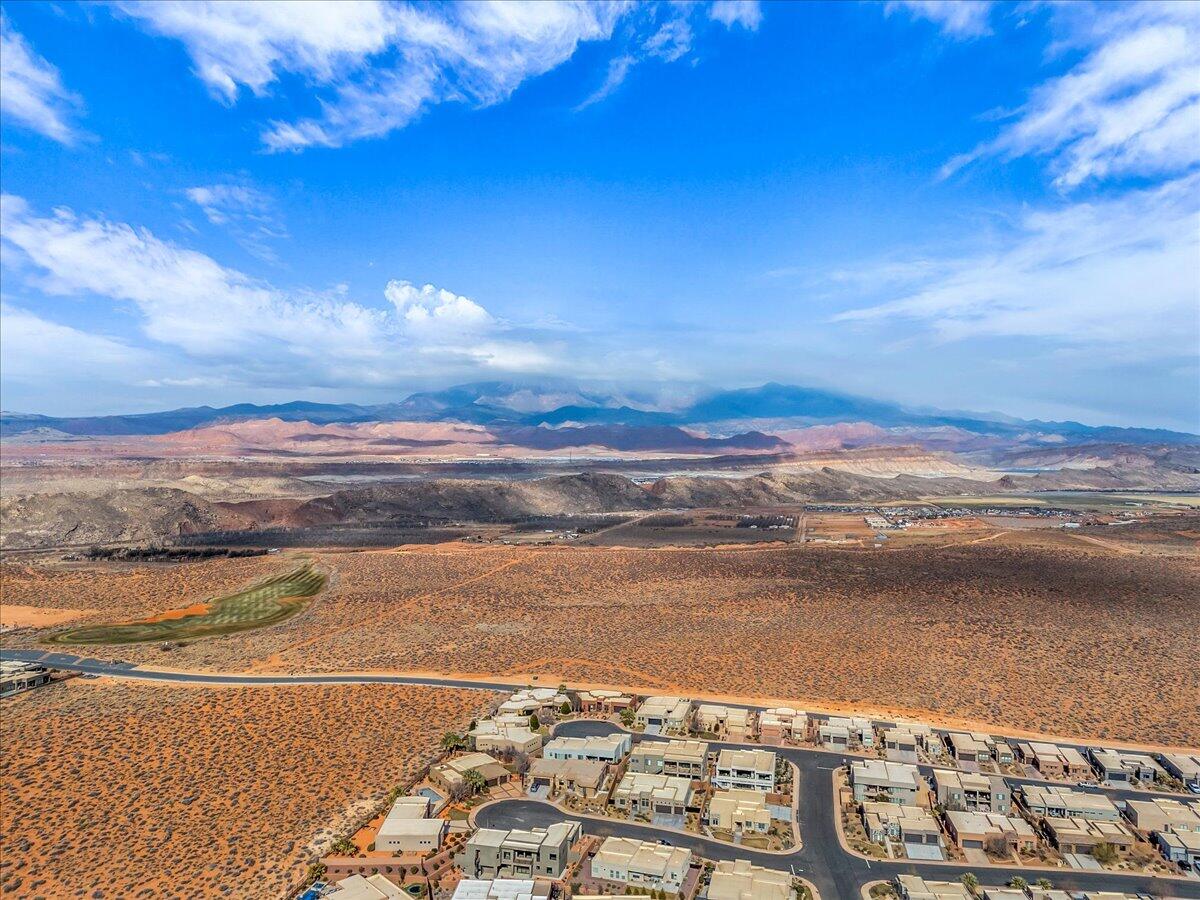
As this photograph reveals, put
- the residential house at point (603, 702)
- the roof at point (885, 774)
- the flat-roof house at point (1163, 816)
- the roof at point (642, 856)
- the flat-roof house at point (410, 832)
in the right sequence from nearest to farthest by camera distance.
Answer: the roof at point (642, 856) < the flat-roof house at point (410, 832) < the flat-roof house at point (1163, 816) < the roof at point (885, 774) < the residential house at point (603, 702)

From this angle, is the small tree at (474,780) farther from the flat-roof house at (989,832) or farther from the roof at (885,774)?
the flat-roof house at (989,832)

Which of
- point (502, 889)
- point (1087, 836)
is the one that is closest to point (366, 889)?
point (502, 889)

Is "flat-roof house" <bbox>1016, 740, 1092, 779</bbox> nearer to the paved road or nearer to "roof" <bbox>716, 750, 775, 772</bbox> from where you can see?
the paved road

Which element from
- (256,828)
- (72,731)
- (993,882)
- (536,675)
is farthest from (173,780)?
(993,882)

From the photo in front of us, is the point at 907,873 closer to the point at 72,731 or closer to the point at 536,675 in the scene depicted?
the point at 536,675

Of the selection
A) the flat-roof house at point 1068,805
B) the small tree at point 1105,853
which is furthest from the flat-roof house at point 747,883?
the flat-roof house at point 1068,805

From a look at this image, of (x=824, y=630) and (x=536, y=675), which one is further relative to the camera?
(x=824, y=630)

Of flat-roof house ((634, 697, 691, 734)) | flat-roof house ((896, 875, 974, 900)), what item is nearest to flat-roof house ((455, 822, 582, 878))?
flat-roof house ((896, 875, 974, 900))
